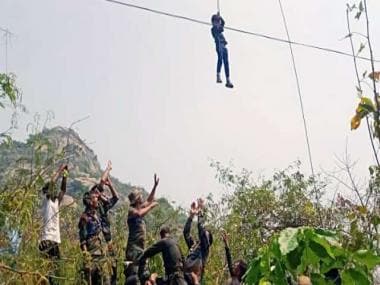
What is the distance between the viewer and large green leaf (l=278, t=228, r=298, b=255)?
2.77 metres

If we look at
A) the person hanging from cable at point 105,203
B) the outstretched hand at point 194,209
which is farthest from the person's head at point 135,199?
the outstretched hand at point 194,209

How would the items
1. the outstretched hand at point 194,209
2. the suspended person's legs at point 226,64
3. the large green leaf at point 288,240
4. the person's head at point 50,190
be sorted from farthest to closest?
the suspended person's legs at point 226,64 < the outstretched hand at point 194,209 < the person's head at point 50,190 < the large green leaf at point 288,240

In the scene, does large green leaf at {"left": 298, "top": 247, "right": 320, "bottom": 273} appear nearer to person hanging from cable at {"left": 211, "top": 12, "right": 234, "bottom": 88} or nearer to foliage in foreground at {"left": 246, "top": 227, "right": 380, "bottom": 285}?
foliage in foreground at {"left": 246, "top": 227, "right": 380, "bottom": 285}

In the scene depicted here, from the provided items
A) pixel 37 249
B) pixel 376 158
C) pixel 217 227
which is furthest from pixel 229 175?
pixel 376 158

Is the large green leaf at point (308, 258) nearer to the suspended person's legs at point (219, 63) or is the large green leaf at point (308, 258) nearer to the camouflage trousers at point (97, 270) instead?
the camouflage trousers at point (97, 270)

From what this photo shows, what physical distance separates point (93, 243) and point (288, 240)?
4.33m

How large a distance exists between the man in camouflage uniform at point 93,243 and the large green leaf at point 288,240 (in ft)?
13.1

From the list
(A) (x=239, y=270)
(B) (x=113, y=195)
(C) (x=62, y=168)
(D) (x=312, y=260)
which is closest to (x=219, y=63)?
(B) (x=113, y=195)

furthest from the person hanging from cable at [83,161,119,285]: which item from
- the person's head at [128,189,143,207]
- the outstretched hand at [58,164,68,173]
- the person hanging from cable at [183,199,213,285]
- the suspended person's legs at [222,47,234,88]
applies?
the suspended person's legs at [222,47,234,88]

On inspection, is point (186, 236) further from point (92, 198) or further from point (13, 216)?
point (13, 216)

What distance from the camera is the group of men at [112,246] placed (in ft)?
21.5

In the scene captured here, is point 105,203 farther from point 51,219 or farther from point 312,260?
point 312,260

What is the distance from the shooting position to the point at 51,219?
6.47 meters

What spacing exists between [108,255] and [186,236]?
154 cm
